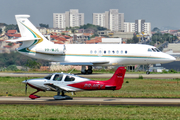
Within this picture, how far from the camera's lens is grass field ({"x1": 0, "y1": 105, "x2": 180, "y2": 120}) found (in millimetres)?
18922

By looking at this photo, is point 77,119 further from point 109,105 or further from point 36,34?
point 36,34

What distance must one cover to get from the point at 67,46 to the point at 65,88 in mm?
24351

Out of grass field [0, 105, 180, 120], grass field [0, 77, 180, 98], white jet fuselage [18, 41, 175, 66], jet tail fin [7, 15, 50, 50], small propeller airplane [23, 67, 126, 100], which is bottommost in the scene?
grass field [0, 77, 180, 98]

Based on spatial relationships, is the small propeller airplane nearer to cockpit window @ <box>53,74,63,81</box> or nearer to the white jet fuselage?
cockpit window @ <box>53,74,63,81</box>

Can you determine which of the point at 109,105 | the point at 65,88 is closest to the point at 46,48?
the point at 65,88

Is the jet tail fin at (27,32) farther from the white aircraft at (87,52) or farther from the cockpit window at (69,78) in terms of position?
the cockpit window at (69,78)

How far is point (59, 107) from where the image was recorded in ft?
72.1

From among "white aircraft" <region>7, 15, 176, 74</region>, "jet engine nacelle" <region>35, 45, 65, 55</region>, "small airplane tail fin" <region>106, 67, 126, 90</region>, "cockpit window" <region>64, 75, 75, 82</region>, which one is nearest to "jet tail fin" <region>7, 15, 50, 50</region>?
"white aircraft" <region>7, 15, 176, 74</region>

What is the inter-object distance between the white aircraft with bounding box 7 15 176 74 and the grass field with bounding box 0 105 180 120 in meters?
26.2

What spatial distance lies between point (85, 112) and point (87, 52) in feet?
95.1

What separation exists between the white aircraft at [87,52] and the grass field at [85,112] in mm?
26195

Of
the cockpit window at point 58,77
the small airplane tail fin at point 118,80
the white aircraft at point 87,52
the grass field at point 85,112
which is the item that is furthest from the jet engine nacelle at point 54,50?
the grass field at point 85,112

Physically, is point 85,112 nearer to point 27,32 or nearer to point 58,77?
point 58,77

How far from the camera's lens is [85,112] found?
20.3m
